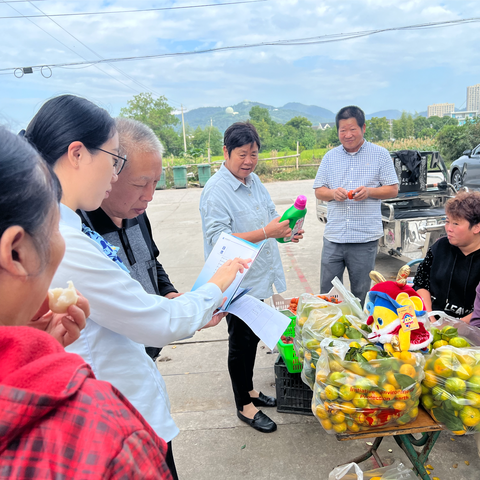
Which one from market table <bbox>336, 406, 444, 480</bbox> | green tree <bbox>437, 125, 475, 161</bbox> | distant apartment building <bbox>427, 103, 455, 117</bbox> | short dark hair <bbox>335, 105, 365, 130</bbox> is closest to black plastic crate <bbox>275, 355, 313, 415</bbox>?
market table <bbox>336, 406, 444, 480</bbox>

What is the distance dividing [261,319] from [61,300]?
115 cm

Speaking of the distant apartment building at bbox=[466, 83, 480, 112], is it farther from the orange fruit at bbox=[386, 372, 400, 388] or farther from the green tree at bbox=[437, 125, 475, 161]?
the orange fruit at bbox=[386, 372, 400, 388]

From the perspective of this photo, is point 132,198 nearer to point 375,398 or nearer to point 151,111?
point 375,398

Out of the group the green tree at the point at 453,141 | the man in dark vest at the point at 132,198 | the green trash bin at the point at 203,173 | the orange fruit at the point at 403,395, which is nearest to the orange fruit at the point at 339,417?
the orange fruit at the point at 403,395

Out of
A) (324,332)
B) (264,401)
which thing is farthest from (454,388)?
(264,401)

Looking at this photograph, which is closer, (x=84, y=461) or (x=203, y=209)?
(x=84, y=461)

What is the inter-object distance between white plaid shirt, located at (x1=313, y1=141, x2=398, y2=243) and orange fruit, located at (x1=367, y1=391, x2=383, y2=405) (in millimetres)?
1910

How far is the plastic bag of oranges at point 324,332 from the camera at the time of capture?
178cm

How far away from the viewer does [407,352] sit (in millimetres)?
1558

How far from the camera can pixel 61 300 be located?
2.64ft

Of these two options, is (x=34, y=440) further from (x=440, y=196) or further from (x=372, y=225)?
(x=440, y=196)

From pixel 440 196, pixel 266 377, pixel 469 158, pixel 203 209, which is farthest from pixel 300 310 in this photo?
pixel 469 158

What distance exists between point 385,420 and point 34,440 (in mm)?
1455

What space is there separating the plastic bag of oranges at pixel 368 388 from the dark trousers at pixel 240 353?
1007 millimetres
